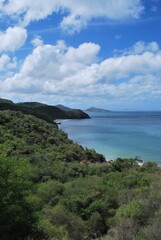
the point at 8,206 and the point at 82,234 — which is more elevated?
the point at 8,206

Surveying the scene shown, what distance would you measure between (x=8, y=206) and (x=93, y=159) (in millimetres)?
37047

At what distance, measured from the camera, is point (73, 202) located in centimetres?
2455

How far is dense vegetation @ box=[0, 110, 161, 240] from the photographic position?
16719 mm

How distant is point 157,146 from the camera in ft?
263

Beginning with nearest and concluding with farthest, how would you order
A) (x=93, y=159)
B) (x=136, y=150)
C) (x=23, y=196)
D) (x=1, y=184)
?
(x=1, y=184)
(x=23, y=196)
(x=93, y=159)
(x=136, y=150)

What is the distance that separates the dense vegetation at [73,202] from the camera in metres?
16.7

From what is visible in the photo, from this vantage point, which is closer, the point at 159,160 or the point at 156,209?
the point at 156,209

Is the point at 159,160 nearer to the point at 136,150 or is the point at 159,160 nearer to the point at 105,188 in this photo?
the point at 136,150

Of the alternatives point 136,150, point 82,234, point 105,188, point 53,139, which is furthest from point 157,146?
point 82,234

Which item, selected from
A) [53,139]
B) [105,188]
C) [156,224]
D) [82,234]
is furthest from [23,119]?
[156,224]

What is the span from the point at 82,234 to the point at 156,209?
4.10m

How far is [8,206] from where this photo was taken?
1673 cm

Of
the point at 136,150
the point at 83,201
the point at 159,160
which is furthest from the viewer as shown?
the point at 136,150

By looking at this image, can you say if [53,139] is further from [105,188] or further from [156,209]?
[156,209]
